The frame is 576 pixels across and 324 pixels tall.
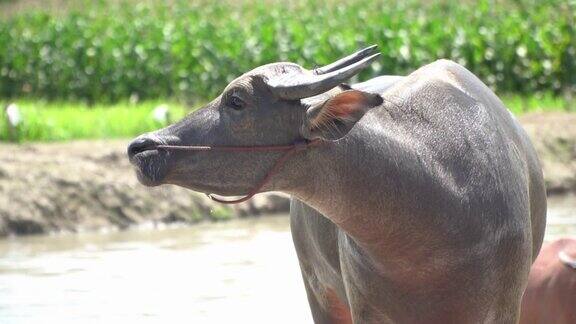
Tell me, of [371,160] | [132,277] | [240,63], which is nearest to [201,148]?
[371,160]

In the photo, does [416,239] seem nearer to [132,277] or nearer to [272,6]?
[132,277]

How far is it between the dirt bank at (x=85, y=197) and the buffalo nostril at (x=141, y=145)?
21.8ft

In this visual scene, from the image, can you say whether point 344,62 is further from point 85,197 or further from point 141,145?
point 85,197

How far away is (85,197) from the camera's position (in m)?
11.9

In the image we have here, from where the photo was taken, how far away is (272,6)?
95.5 feet

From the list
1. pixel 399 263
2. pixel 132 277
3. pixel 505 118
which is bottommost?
pixel 132 277

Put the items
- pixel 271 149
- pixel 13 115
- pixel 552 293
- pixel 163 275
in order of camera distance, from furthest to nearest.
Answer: pixel 13 115, pixel 163 275, pixel 552 293, pixel 271 149

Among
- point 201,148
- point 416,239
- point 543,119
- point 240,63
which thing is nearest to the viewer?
point 201,148

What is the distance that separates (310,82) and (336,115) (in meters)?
0.16

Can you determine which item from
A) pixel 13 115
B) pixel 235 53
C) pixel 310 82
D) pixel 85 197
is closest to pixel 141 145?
pixel 310 82

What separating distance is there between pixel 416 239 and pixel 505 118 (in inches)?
36.2

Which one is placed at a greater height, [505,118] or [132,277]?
[505,118]

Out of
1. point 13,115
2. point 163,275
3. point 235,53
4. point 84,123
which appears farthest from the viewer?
point 235,53

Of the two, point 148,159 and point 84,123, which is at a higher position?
point 148,159
